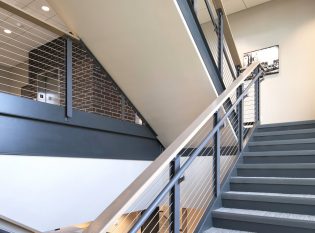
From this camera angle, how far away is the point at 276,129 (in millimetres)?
3787

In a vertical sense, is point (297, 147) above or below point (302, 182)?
above

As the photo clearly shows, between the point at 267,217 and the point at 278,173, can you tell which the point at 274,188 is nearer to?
the point at 278,173

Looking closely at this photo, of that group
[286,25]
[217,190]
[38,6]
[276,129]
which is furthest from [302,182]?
[38,6]

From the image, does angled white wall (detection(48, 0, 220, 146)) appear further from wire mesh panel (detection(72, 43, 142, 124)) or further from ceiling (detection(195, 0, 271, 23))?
ceiling (detection(195, 0, 271, 23))

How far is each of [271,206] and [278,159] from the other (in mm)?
787

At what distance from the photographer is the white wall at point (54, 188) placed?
7.87 ft

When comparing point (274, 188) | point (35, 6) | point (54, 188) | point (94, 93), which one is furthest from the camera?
point (94, 93)

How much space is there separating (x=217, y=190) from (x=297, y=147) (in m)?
1.20

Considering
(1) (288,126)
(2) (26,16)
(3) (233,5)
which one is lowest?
(1) (288,126)

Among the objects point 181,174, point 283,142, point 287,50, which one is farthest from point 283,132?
point 287,50

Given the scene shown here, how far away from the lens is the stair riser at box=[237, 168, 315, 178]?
2.64 m

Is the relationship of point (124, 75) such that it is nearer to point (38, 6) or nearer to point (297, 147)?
point (297, 147)

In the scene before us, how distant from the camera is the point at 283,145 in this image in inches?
126

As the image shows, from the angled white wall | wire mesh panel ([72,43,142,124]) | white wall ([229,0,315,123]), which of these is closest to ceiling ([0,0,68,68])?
wire mesh panel ([72,43,142,124])
